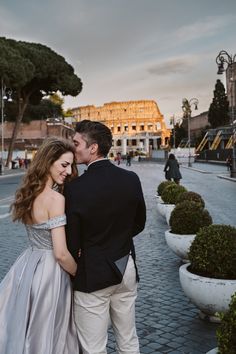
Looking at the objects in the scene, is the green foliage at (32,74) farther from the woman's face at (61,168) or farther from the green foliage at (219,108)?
the woman's face at (61,168)

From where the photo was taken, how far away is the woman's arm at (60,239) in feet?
8.25

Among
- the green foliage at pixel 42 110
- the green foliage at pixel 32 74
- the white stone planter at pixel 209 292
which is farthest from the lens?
the green foliage at pixel 42 110

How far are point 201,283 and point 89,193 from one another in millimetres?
2209

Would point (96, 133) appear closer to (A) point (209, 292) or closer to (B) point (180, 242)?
(A) point (209, 292)

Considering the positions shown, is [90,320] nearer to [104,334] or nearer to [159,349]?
[104,334]

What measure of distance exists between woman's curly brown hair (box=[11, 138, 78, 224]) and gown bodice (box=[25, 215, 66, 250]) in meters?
0.07

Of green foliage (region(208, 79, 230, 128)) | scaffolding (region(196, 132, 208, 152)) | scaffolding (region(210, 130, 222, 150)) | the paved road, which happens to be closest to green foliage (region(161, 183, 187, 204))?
the paved road

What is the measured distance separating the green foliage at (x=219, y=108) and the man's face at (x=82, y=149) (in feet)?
233

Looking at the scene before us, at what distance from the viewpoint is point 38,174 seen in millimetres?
2670

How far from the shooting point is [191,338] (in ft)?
13.3

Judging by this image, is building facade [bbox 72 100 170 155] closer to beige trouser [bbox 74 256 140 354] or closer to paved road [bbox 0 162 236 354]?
paved road [bbox 0 162 236 354]

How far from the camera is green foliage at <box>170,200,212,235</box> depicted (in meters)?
6.12

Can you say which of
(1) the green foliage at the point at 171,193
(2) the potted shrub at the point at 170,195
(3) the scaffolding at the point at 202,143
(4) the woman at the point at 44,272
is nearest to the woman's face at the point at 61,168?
(4) the woman at the point at 44,272

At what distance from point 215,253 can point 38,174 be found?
2152 mm
